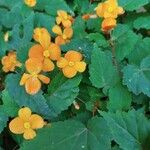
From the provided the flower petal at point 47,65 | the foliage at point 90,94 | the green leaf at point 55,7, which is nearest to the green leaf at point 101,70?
the foliage at point 90,94

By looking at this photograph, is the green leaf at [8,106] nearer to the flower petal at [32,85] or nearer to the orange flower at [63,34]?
the flower petal at [32,85]

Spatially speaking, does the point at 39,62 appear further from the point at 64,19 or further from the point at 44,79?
the point at 64,19

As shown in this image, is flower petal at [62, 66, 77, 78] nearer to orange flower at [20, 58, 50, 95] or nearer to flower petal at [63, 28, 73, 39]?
orange flower at [20, 58, 50, 95]

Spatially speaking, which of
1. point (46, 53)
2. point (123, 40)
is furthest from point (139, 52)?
point (46, 53)

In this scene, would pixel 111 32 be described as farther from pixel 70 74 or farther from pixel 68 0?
pixel 68 0

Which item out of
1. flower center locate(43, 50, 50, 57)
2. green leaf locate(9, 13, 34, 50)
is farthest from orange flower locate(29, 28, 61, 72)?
green leaf locate(9, 13, 34, 50)

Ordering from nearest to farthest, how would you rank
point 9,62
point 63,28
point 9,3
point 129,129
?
point 129,129, point 9,62, point 63,28, point 9,3
